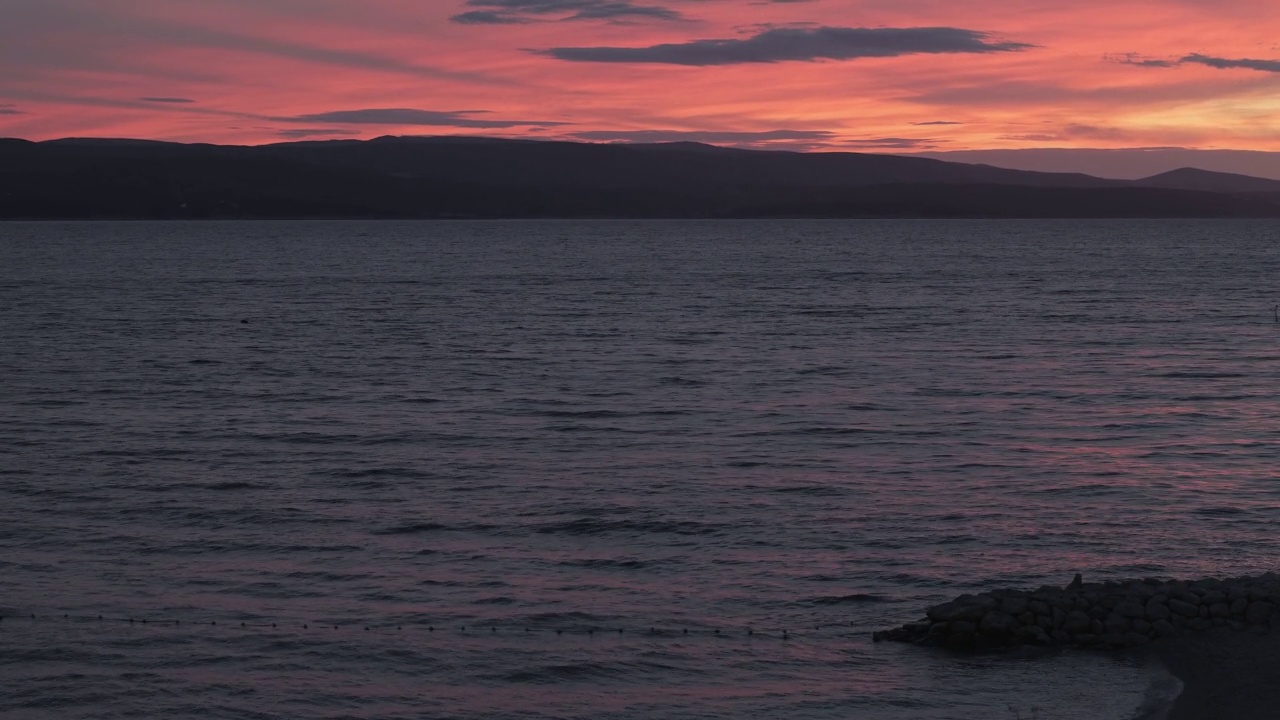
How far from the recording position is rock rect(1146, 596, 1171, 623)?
17219 millimetres

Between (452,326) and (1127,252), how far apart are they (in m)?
117

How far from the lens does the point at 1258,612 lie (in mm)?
17172

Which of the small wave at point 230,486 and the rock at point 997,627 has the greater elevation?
the rock at point 997,627

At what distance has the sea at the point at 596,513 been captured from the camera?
53.2 feet

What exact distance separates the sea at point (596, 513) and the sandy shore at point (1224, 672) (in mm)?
394

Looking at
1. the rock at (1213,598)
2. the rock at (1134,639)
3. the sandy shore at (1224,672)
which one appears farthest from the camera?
the rock at (1213,598)

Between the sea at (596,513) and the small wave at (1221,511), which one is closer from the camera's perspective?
the sea at (596,513)

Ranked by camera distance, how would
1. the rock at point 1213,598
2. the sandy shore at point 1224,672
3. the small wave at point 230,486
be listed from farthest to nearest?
the small wave at point 230,486, the rock at point 1213,598, the sandy shore at point 1224,672

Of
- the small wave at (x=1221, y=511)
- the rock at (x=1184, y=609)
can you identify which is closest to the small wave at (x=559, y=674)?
the rock at (x=1184, y=609)

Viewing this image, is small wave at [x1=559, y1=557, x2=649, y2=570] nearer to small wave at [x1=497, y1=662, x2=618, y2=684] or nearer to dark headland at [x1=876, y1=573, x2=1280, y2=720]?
small wave at [x1=497, y1=662, x2=618, y2=684]

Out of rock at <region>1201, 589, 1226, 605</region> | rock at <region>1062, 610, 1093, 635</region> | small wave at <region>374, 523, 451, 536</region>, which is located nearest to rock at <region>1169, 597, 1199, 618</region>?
rock at <region>1201, 589, 1226, 605</region>

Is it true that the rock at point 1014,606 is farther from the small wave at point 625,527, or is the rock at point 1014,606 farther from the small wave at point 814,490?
the small wave at point 814,490

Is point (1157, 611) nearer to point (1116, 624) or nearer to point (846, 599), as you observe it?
point (1116, 624)

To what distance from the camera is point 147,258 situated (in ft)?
510
